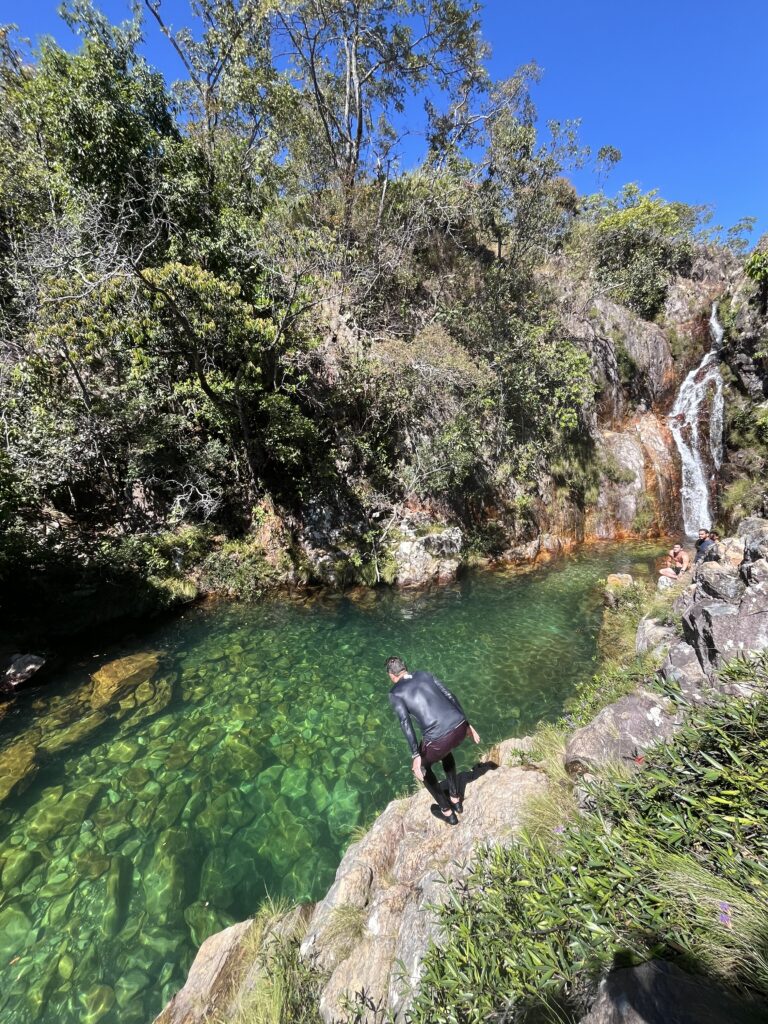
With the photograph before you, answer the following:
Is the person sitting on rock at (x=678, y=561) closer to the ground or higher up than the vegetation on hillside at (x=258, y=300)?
closer to the ground

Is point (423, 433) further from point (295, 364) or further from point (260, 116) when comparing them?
point (260, 116)

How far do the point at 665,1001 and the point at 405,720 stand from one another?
3.30 meters

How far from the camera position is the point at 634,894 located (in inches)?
93.3

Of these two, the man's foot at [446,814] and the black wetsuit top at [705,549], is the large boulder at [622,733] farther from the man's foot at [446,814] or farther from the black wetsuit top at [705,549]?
the black wetsuit top at [705,549]

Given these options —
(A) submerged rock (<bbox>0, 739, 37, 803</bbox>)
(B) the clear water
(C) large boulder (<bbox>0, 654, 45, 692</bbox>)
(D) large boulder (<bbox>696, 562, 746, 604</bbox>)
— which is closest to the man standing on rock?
(B) the clear water

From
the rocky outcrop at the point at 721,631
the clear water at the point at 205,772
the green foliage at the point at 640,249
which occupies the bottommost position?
the clear water at the point at 205,772

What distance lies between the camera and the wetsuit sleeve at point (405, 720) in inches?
190

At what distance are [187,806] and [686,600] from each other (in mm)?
10027

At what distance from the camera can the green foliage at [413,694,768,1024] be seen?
2.13 m

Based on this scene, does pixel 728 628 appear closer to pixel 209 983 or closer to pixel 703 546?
pixel 209 983

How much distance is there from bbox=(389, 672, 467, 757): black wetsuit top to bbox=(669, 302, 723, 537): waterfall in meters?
18.9

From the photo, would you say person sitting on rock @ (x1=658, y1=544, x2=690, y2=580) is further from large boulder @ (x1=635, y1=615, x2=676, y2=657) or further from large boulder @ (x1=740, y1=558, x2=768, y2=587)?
large boulder @ (x1=740, y1=558, x2=768, y2=587)

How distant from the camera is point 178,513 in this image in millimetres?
13578

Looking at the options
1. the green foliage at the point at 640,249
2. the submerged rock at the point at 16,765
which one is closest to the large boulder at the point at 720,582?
the submerged rock at the point at 16,765
